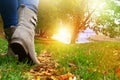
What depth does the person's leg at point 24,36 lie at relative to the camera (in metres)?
3.34

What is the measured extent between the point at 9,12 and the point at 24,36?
1.64 ft

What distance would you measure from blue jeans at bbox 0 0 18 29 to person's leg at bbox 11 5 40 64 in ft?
0.42

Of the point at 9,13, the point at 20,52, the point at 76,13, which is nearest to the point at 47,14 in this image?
the point at 76,13

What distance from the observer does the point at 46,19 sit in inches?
1414

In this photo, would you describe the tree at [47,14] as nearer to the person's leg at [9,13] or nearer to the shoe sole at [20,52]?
the person's leg at [9,13]

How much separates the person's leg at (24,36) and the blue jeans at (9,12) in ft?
0.42

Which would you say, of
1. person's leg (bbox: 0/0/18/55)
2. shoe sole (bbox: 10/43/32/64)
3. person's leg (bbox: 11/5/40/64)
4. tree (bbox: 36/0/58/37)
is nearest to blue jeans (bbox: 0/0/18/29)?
person's leg (bbox: 0/0/18/55)

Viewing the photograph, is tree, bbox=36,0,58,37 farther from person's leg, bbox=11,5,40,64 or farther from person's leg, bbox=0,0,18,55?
person's leg, bbox=11,5,40,64

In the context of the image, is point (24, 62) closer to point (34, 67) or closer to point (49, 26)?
point (34, 67)

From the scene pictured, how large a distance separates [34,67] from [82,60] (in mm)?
1362

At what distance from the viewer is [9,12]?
381cm

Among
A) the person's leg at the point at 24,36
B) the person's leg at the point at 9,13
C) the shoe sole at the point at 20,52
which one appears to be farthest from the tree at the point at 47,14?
the shoe sole at the point at 20,52

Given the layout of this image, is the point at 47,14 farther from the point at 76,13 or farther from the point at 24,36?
the point at 24,36

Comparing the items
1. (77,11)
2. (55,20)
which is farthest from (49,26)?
(77,11)
